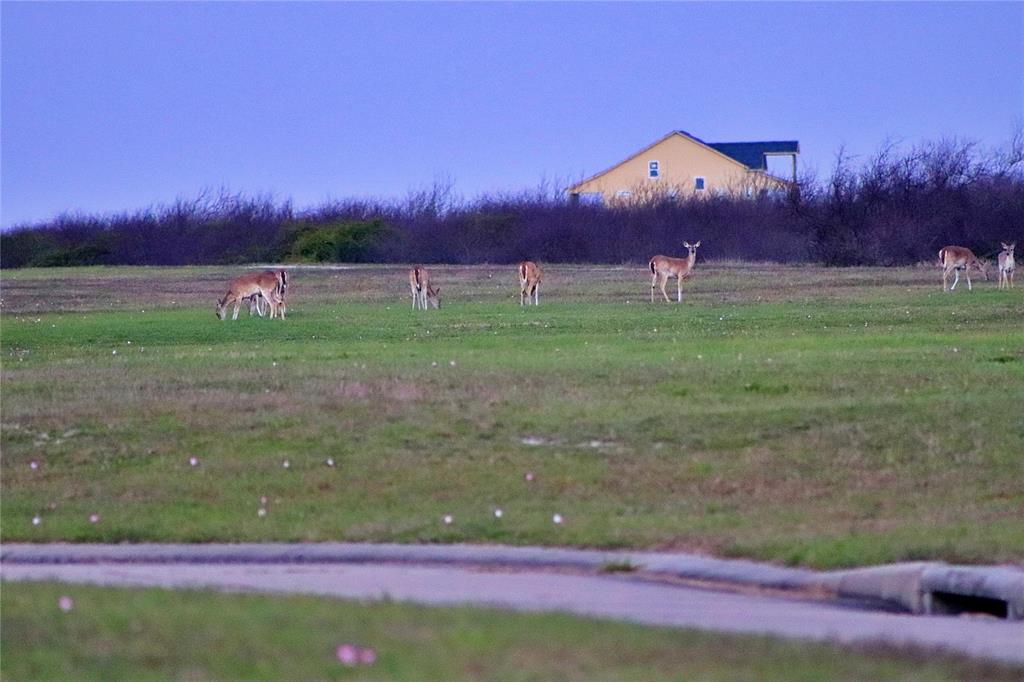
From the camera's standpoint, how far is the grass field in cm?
1372

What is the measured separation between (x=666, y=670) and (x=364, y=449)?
959 cm

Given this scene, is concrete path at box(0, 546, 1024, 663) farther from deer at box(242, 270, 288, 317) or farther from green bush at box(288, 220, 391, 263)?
green bush at box(288, 220, 391, 263)

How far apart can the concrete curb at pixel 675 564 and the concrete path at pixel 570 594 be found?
6.2 inches

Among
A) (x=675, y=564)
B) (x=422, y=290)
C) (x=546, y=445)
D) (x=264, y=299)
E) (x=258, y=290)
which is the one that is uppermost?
(x=258, y=290)

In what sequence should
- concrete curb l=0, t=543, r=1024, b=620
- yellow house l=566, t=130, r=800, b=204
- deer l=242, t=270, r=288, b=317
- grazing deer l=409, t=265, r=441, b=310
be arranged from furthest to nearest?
yellow house l=566, t=130, r=800, b=204
grazing deer l=409, t=265, r=441, b=310
deer l=242, t=270, r=288, b=317
concrete curb l=0, t=543, r=1024, b=620

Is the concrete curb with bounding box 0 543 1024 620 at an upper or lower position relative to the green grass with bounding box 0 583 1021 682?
lower

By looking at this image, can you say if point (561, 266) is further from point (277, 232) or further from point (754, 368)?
point (754, 368)

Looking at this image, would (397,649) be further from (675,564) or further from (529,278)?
(529,278)

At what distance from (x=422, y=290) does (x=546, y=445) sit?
83.9ft

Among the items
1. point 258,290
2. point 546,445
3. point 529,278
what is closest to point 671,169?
point 529,278

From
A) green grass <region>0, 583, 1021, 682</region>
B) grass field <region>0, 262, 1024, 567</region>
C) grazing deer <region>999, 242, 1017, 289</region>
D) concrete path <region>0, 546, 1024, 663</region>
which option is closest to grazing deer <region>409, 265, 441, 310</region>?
grass field <region>0, 262, 1024, 567</region>

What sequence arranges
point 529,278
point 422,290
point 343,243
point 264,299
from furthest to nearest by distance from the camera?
point 343,243, point 529,278, point 422,290, point 264,299

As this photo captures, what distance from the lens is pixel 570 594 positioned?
10789 mm

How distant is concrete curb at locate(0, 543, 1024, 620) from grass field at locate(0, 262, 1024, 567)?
1.37 ft
